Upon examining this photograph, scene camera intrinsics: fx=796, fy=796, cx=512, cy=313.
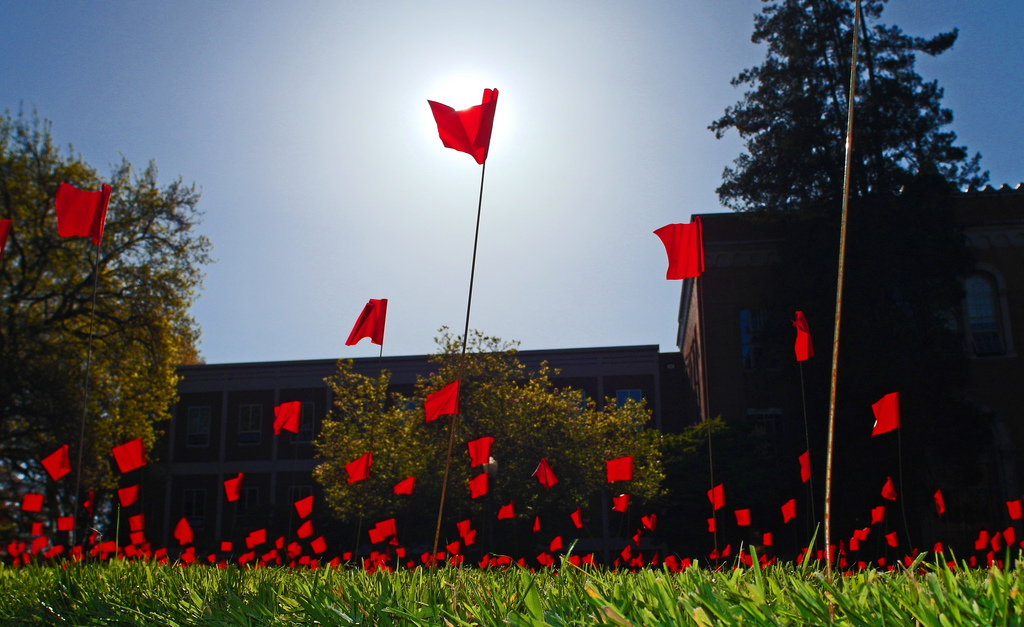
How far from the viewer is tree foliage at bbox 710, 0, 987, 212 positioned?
26297 mm

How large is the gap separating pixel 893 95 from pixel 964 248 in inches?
218

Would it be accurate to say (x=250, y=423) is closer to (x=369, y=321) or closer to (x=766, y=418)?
(x=766, y=418)

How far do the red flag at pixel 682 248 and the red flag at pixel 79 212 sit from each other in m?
5.98

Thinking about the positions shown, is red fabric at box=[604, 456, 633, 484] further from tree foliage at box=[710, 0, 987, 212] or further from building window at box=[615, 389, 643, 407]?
building window at box=[615, 389, 643, 407]

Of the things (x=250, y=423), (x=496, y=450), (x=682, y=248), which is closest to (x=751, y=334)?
(x=496, y=450)

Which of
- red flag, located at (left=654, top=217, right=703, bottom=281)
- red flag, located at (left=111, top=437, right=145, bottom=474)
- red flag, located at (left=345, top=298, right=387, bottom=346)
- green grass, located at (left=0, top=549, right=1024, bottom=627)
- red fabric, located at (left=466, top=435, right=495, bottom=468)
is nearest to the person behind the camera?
green grass, located at (left=0, top=549, right=1024, bottom=627)

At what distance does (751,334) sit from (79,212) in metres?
24.6

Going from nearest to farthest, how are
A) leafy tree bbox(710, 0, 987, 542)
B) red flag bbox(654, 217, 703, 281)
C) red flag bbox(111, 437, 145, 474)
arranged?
red flag bbox(654, 217, 703, 281)
red flag bbox(111, 437, 145, 474)
leafy tree bbox(710, 0, 987, 542)

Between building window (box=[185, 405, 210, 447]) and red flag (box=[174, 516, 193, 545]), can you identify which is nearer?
red flag (box=[174, 516, 193, 545])

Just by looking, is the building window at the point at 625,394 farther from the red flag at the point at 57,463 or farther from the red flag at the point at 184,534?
the red flag at the point at 57,463

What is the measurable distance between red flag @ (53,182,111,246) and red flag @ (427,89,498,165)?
3.99 metres

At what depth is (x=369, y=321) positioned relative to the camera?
9.98m

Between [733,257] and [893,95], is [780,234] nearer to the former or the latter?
[733,257]

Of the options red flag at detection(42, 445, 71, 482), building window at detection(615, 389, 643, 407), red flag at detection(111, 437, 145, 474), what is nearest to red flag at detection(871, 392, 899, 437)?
red flag at detection(111, 437, 145, 474)
